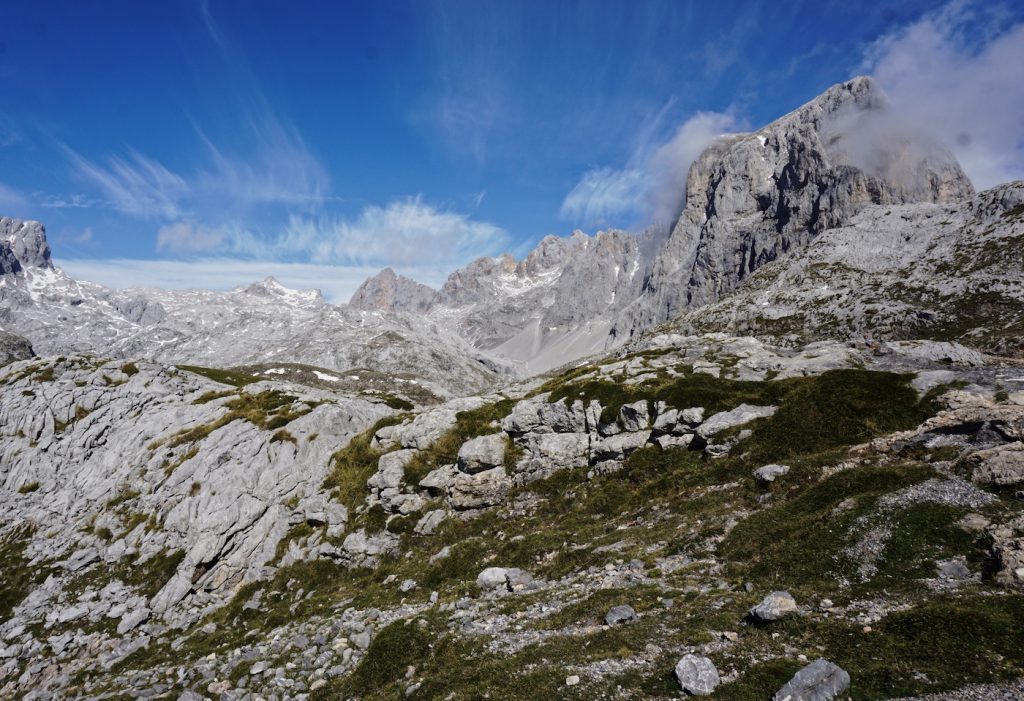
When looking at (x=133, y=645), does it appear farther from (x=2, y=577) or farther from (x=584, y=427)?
(x=584, y=427)

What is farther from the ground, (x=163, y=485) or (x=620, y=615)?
(x=163, y=485)

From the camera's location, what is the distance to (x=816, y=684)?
37.5ft

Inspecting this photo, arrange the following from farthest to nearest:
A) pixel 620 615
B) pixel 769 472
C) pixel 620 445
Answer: pixel 620 445, pixel 769 472, pixel 620 615

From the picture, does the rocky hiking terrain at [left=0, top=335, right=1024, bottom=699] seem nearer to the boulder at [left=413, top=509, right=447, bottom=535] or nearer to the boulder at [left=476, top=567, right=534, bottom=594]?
the boulder at [left=476, top=567, right=534, bottom=594]

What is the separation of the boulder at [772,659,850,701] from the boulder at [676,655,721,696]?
60.0 inches

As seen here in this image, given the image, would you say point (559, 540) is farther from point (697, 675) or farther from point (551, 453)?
point (697, 675)

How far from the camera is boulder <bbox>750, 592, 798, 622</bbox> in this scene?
14664 mm

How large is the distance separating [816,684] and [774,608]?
353 centimetres

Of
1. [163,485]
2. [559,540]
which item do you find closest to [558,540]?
[559,540]

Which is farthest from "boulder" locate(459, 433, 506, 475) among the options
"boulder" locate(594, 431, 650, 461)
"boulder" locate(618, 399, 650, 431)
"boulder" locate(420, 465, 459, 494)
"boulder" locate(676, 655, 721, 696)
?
"boulder" locate(676, 655, 721, 696)

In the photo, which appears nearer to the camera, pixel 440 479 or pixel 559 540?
pixel 559 540

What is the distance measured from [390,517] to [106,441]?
150ft

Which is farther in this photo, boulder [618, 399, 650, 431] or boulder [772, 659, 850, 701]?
boulder [618, 399, 650, 431]

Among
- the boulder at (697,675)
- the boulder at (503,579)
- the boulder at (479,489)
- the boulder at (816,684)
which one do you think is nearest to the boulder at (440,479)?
the boulder at (479,489)
